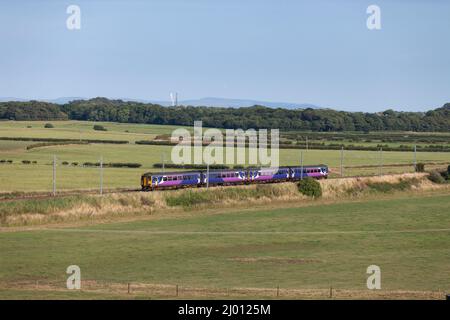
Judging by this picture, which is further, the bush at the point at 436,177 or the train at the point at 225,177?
the bush at the point at 436,177

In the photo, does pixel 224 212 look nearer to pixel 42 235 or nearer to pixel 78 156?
pixel 42 235

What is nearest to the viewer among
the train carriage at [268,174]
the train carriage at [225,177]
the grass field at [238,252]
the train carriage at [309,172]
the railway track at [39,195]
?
the grass field at [238,252]

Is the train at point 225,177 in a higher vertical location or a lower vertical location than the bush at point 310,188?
higher

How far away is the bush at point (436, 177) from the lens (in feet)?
367

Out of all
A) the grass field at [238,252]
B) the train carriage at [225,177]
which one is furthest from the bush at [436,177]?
the train carriage at [225,177]

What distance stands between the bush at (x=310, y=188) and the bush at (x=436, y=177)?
74.6 ft

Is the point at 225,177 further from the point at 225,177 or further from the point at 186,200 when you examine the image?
the point at 186,200

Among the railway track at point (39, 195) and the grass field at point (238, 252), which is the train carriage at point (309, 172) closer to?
the grass field at point (238, 252)

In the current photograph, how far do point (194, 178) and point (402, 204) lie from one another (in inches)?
873

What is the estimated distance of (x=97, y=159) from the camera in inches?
4938

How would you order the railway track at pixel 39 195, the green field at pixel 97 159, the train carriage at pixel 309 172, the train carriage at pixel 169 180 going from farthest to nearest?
the train carriage at pixel 309 172
the green field at pixel 97 159
the train carriage at pixel 169 180
the railway track at pixel 39 195
